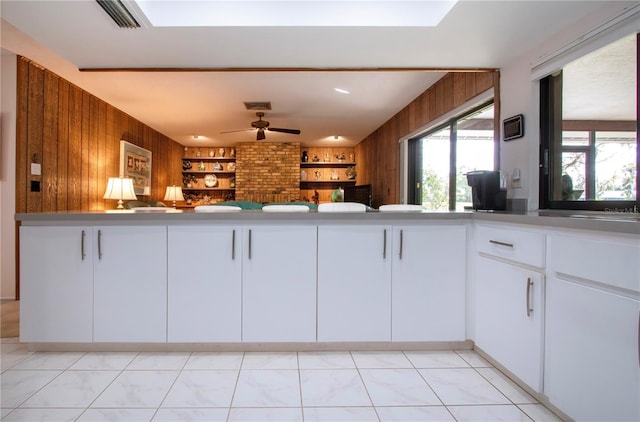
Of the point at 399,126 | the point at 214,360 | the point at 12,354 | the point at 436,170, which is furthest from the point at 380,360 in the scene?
the point at 399,126

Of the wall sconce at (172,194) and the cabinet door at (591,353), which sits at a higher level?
the wall sconce at (172,194)

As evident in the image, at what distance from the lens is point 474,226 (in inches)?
80.9

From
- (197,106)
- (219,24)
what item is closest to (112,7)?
(219,24)

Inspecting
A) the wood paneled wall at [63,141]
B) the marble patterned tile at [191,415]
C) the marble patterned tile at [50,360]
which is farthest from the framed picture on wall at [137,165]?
the marble patterned tile at [191,415]

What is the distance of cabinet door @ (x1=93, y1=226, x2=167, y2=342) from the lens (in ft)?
6.40

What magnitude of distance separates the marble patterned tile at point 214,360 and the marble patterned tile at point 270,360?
2.1 inches

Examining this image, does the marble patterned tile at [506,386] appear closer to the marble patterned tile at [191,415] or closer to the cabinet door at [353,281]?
the cabinet door at [353,281]

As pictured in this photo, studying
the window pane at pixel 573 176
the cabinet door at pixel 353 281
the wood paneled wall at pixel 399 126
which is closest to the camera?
the cabinet door at pixel 353 281

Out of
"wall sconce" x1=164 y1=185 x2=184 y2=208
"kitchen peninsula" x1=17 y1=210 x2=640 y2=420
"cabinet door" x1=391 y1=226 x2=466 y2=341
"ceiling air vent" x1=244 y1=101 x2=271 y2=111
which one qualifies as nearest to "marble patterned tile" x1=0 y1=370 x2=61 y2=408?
"kitchen peninsula" x1=17 y1=210 x2=640 y2=420

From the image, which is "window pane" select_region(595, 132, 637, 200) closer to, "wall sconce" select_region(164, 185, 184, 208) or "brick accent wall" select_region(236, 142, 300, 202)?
"brick accent wall" select_region(236, 142, 300, 202)

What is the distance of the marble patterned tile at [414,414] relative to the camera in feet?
4.68

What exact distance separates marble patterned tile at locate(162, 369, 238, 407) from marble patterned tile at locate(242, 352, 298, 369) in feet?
0.39

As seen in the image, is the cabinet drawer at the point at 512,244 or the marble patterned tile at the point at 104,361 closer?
the cabinet drawer at the point at 512,244

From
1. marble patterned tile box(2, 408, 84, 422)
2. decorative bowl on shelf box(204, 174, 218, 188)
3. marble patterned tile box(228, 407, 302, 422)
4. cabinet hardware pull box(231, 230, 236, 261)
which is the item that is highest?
decorative bowl on shelf box(204, 174, 218, 188)
